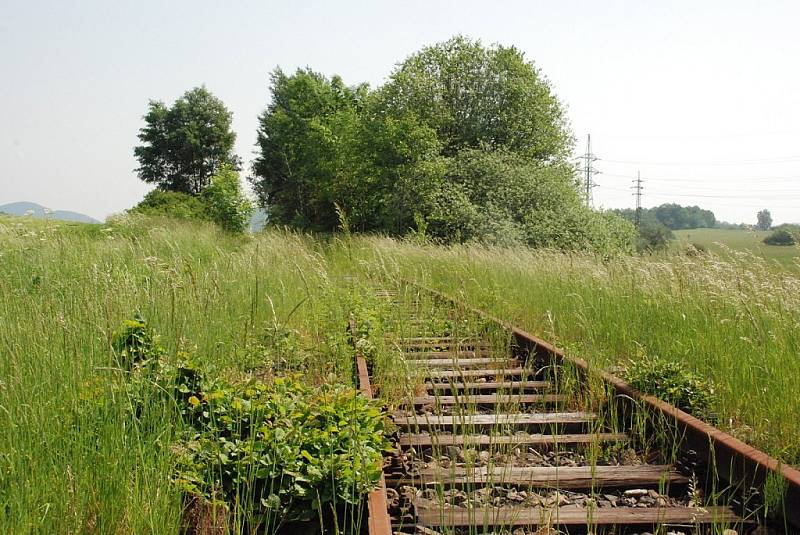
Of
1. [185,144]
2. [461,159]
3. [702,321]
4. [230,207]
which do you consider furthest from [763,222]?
[185,144]

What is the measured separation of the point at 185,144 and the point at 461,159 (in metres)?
41.7

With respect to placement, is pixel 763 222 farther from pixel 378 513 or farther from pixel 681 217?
pixel 681 217

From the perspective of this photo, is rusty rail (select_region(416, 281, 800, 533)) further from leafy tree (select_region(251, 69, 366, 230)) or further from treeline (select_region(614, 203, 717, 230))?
treeline (select_region(614, 203, 717, 230))

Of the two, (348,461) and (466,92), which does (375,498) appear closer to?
(348,461)

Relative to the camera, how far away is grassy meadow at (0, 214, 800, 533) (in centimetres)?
217

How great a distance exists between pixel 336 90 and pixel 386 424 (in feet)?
167

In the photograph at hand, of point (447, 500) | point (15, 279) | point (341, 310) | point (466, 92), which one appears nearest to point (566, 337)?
point (341, 310)

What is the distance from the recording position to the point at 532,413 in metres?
4.36

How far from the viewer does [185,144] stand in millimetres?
62406

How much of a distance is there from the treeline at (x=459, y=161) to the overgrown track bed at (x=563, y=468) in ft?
54.8

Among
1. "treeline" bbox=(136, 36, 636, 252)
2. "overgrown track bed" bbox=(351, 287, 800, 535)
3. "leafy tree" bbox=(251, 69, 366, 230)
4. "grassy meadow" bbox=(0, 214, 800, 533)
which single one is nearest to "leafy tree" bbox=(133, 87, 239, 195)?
"leafy tree" bbox=(251, 69, 366, 230)

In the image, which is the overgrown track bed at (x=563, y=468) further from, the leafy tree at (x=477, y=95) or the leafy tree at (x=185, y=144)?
the leafy tree at (x=185, y=144)

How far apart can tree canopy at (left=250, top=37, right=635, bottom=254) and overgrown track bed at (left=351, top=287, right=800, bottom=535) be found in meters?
19.0

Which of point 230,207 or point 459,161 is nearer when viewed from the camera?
point 230,207
